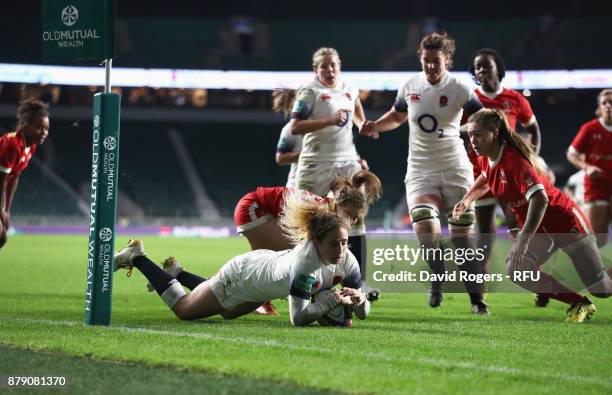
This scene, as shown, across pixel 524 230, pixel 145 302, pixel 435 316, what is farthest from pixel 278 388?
pixel 145 302

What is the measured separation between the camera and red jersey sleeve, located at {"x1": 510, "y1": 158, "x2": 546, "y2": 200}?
22.2 ft

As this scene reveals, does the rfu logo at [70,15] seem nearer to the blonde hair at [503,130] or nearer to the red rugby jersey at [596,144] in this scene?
the blonde hair at [503,130]

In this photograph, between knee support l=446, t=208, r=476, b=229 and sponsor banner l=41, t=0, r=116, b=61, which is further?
knee support l=446, t=208, r=476, b=229

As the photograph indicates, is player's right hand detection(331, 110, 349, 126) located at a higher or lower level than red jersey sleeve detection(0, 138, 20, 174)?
higher

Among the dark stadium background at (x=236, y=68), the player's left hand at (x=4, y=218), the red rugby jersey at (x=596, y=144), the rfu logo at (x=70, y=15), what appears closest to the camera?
the rfu logo at (x=70, y=15)

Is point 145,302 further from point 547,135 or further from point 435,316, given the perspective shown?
point 547,135

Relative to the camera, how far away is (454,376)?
441 centimetres

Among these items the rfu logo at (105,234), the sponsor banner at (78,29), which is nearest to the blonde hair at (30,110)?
the sponsor banner at (78,29)

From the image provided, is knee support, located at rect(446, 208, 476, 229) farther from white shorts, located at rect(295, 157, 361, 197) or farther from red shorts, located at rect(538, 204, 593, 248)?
white shorts, located at rect(295, 157, 361, 197)

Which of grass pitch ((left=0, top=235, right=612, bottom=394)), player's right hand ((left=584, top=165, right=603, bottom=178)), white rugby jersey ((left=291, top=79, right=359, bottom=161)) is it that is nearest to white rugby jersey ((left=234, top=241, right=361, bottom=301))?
grass pitch ((left=0, top=235, right=612, bottom=394))

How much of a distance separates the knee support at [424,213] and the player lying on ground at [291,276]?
5.28 ft

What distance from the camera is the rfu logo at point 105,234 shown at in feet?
19.6

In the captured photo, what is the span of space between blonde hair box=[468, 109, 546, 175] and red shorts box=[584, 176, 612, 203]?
4.21 m

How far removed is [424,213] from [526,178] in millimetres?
1431
